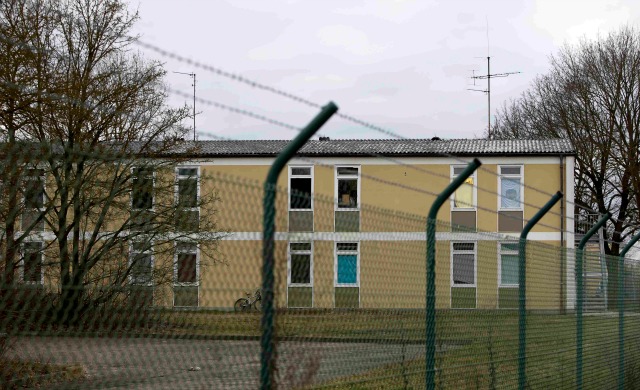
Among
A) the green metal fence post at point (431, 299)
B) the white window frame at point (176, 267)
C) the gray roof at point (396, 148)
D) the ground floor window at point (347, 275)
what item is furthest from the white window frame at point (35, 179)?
the gray roof at point (396, 148)

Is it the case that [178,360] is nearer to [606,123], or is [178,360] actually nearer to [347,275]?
[347,275]

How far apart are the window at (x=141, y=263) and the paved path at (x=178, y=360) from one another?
22 cm

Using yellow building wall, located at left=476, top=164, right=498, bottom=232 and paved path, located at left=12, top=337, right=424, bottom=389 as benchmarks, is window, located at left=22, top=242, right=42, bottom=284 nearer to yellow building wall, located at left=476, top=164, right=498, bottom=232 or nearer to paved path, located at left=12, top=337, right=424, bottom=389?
paved path, located at left=12, top=337, right=424, bottom=389

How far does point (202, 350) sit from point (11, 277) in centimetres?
83

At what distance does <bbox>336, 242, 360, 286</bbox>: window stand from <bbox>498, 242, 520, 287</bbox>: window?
282 centimetres

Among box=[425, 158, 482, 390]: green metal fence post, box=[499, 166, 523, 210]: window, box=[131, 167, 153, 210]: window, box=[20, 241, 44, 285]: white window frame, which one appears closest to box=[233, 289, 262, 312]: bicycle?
box=[131, 167, 153, 210]: window

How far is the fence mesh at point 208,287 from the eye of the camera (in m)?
3.08

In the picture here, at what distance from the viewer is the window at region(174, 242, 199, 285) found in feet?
11.6

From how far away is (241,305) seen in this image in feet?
12.7

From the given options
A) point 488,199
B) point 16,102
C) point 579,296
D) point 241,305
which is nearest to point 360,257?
point 241,305

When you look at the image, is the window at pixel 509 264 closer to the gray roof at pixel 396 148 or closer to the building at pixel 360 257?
the building at pixel 360 257

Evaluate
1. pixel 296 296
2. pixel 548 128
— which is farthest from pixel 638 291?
pixel 548 128

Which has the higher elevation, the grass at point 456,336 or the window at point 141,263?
the window at point 141,263

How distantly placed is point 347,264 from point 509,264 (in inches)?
131
